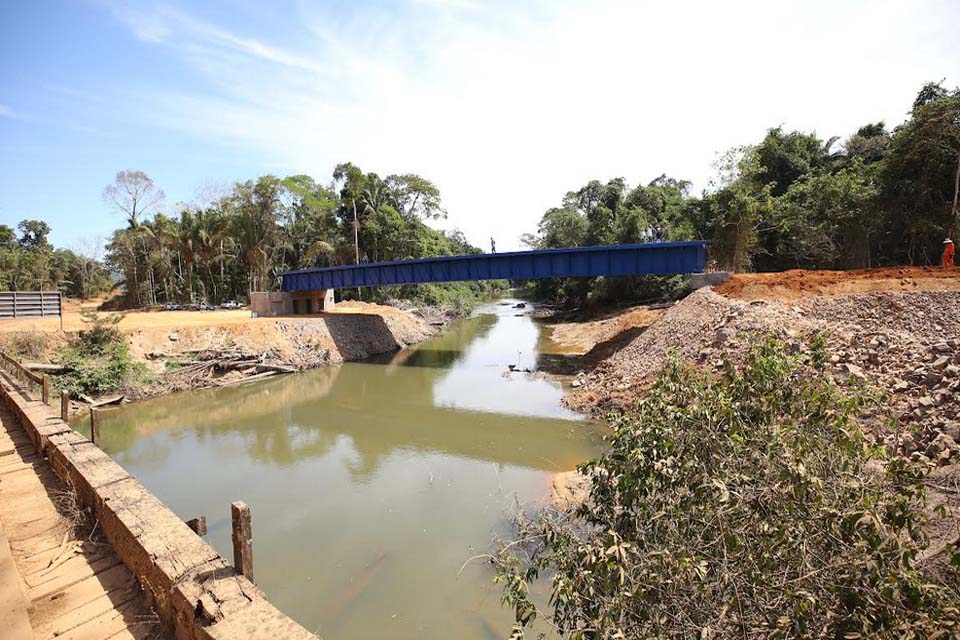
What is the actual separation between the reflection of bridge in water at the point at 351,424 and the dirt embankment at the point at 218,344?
110cm

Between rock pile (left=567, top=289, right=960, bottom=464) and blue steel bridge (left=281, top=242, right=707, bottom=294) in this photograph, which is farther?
blue steel bridge (left=281, top=242, right=707, bottom=294)

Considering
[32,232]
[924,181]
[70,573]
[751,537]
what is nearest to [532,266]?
[924,181]

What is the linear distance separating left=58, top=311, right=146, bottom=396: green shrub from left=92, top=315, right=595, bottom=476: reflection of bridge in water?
1578mm

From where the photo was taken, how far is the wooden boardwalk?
4.66 metres

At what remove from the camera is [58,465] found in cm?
796

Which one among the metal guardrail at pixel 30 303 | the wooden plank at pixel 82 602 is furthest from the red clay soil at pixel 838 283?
the metal guardrail at pixel 30 303

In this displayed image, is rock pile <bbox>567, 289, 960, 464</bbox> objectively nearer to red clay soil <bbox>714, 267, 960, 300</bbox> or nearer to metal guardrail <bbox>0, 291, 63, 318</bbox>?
red clay soil <bbox>714, 267, 960, 300</bbox>

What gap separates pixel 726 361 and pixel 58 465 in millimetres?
10465

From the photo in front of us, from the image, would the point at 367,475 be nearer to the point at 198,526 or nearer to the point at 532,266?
the point at 198,526

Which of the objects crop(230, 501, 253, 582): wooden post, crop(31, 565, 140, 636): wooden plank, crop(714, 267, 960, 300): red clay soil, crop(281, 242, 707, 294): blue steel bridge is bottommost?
crop(31, 565, 140, 636): wooden plank

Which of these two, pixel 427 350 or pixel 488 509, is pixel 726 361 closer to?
pixel 488 509

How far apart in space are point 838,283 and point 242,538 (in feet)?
67.8

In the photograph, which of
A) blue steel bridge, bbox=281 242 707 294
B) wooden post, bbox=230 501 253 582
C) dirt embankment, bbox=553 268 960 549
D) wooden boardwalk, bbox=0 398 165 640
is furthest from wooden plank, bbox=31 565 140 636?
blue steel bridge, bbox=281 242 707 294

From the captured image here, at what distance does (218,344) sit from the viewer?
2411 cm
